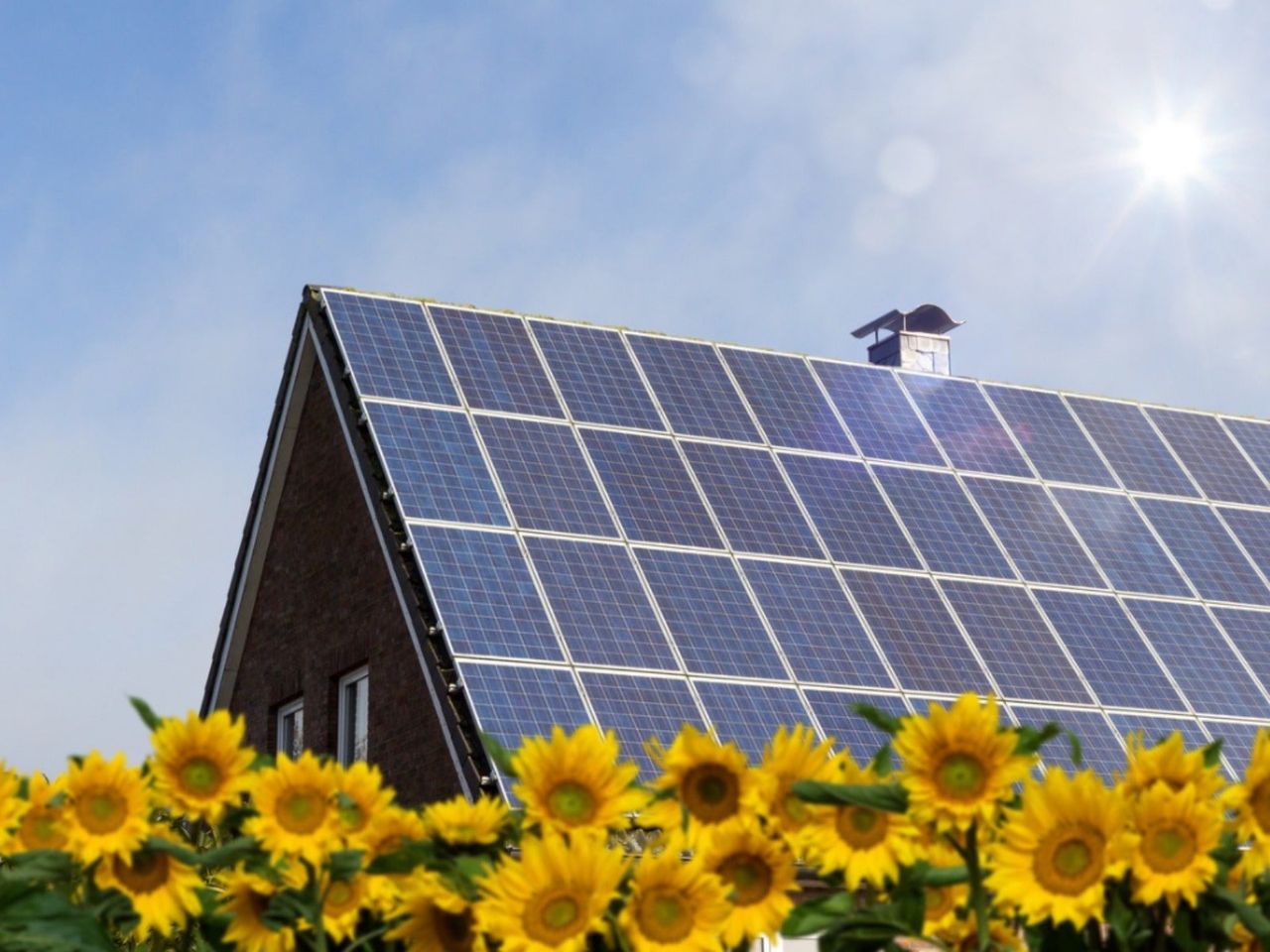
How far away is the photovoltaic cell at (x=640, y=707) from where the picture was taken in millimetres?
15906

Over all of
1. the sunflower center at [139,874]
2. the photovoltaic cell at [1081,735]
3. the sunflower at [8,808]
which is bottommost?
the sunflower center at [139,874]

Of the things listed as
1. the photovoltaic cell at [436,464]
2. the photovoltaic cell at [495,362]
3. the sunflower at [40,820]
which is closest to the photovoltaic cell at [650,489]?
the photovoltaic cell at [495,362]

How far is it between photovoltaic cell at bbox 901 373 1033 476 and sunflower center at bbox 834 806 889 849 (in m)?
18.3

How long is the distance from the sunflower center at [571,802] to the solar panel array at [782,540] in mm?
11543

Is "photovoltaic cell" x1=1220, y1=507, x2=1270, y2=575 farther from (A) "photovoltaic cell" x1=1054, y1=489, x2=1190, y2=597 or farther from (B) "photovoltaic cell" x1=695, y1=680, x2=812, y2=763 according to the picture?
(B) "photovoltaic cell" x1=695, y1=680, x2=812, y2=763

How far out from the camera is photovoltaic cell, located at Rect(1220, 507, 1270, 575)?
22609mm

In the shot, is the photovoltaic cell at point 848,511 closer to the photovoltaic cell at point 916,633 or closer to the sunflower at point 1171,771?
the photovoltaic cell at point 916,633

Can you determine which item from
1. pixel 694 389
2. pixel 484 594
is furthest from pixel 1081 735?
pixel 694 389

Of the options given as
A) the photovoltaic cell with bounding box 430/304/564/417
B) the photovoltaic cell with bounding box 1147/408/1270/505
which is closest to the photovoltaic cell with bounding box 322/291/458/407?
the photovoltaic cell with bounding box 430/304/564/417

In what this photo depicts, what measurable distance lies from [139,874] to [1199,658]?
57.1 feet

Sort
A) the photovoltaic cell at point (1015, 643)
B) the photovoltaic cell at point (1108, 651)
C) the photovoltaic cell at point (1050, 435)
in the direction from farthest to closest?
the photovoltaic cell at point (1050, 435) < the photovoltaic cell at point (1108, 651) < the photovoltaic cell at point (1015, 643)

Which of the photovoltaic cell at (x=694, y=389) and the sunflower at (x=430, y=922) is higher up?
the photovoltaic cell at (x=694, y=389)

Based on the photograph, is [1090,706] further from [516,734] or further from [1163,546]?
[516,734]

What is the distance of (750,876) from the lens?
407 centimetres
